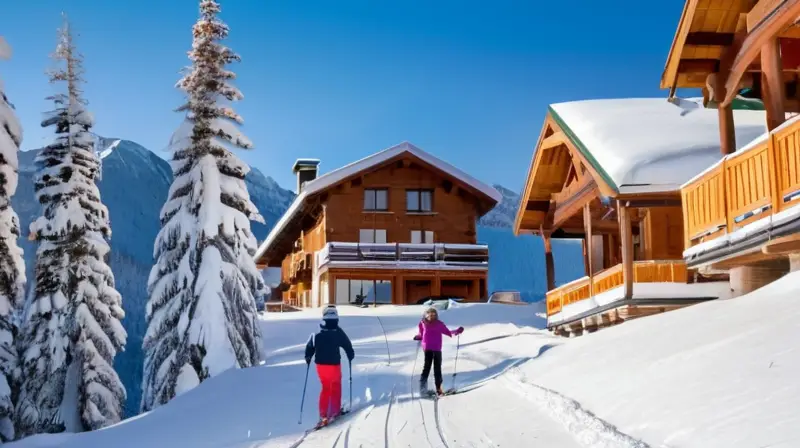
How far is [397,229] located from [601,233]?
Answer: 1760 centimetres

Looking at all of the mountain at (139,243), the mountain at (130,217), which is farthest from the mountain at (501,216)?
the mountain at (130,217)

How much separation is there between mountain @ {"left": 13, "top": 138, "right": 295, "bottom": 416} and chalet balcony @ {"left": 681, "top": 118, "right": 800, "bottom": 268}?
8899 cm

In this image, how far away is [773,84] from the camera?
1274cm

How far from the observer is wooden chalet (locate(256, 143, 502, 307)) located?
3941 centimetres

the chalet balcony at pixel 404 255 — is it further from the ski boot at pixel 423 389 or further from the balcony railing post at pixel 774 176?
the balcony railing post at pixel 774 176

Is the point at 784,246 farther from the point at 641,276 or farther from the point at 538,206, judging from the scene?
the point at 538,206

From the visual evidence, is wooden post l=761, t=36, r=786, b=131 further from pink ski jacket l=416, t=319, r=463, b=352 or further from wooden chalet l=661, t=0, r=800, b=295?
pink ski jacket l=416, t=319, r=463, b=352

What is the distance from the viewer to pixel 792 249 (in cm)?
1024

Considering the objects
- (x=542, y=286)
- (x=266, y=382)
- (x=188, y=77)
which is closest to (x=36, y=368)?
(x=188, y=77)

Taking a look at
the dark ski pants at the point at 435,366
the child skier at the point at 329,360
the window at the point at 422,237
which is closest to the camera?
the child skier at the point at 329,360

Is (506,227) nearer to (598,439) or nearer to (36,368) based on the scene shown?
(36,368)

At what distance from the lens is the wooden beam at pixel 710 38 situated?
15328mm

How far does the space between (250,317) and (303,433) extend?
12.8 m

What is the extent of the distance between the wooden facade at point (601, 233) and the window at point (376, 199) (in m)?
15.3
